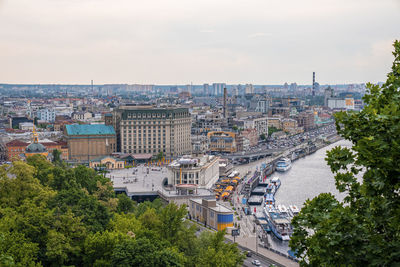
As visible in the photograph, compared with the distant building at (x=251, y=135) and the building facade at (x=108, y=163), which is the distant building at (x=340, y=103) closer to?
→ the distant building at (x=251, y=135)

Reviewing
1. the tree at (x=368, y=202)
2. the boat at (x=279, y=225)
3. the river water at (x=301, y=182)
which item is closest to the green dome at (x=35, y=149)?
the river water at (x=301, y=182)

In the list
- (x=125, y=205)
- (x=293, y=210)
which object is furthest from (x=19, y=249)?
(x=293, y=210)

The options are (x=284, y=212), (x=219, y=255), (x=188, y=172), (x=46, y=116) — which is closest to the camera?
(x=219, y=255)

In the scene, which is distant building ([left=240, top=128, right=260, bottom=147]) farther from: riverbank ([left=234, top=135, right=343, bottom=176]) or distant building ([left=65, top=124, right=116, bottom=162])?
distant building ([left=65, top=124, right=116, bottom=162])

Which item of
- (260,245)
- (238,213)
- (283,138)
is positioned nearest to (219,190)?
(238,213)

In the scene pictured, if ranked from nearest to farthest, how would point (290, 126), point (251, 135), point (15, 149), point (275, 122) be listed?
point (15, 149) < point (251, 135) < point (290, 126) < point (275, 122)

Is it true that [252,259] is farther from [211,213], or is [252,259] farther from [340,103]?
[340,103]

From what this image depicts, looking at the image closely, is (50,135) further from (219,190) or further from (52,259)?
(52,259)
